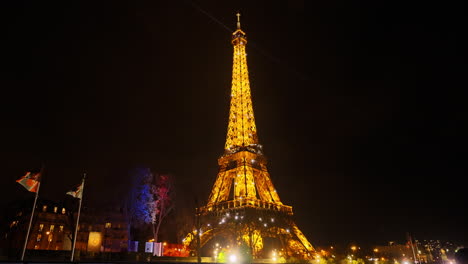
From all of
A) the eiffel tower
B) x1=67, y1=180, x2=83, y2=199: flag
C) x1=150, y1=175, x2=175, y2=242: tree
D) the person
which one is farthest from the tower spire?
the person

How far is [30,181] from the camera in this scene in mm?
22750

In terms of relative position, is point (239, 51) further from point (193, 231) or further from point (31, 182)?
point (31, 182)

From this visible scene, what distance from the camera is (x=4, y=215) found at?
1315 inches

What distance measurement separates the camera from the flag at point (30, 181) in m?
22.4

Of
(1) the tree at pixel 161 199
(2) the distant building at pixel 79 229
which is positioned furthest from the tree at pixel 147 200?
(2) the distant building at pixel 79 229

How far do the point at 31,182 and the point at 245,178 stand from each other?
37.2 meters

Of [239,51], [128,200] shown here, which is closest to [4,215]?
[128,200]

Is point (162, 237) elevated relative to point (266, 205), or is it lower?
lower

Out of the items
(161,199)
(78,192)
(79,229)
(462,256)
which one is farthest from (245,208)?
(462,256)

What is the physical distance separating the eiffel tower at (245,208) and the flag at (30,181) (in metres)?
25.8

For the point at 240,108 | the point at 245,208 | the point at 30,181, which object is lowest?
the point at 30,181

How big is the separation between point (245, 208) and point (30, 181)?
110ft

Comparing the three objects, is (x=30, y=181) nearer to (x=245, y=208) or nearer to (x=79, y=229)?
(x=245, y=208)

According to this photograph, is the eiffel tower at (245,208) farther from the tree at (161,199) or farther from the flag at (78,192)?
the flag at (78,192)
